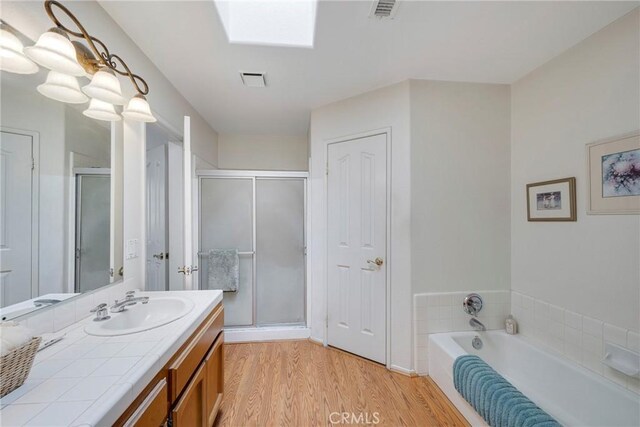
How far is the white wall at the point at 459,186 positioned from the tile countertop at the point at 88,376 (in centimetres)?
173

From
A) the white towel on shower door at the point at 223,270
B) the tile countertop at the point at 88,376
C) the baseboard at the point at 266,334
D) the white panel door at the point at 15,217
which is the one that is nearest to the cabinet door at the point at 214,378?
the tile countertop at the point at 88,376

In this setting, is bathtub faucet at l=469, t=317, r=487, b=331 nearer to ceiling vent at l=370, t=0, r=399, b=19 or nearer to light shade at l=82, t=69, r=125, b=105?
ceiling vent at l=370, t=0, r=399, b=19

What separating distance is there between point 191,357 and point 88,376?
407 millimetres

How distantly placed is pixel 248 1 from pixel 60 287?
1.77m

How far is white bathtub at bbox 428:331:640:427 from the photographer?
131 cm

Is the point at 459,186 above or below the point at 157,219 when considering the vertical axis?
above

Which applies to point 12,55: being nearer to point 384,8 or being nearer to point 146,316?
point 146,316

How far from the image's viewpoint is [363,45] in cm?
155

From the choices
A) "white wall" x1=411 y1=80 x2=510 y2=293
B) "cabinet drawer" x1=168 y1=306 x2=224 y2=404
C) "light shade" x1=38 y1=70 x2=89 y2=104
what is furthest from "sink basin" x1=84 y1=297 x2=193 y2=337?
"white wall" x1=411 y1=80 x2=510 y2=293

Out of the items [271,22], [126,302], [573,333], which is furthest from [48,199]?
[573,333]

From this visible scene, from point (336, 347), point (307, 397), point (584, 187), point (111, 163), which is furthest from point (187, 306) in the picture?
point (584, 187)

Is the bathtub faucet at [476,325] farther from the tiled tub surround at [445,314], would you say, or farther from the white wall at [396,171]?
the white wall at [396,171]

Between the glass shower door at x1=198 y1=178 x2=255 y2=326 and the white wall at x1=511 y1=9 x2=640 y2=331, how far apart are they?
99.0 inches

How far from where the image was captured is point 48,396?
0.64 m
